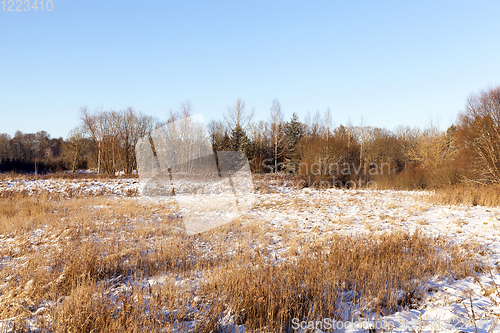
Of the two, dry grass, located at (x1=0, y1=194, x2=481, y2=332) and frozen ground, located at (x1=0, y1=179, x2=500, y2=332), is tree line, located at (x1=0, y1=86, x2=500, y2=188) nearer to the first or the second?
frozen ground, located at (x1=0, y1=179, x2=500, y2=332)

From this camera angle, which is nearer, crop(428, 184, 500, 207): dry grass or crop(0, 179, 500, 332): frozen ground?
crop(0, 179, 500, 332): frozen ground

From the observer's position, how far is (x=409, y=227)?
7754 millimetres

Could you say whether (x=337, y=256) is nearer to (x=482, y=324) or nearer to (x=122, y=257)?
(x=482, y=324)

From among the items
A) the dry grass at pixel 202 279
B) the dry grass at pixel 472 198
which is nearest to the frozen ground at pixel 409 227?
the dry grass at pixel 202 279

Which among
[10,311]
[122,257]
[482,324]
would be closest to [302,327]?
[482,324]

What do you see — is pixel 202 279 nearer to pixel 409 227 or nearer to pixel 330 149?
pixel 409 227

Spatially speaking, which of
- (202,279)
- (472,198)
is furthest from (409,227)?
(202,279)

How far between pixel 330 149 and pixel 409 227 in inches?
447

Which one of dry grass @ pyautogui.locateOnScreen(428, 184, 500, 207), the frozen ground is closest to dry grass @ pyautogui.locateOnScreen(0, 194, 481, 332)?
the frozen ground

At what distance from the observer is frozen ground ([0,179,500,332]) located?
120 inches

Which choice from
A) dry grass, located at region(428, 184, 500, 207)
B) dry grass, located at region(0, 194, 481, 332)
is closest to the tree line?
dry grass, located at region(428, 184, 500, 207)

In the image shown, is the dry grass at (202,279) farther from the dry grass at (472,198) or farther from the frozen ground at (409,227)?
the dry grass at (472,198)

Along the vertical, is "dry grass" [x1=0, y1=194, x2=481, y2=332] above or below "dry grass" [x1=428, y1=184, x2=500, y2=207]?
below

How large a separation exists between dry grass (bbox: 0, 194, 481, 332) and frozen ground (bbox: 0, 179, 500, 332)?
0.24m
